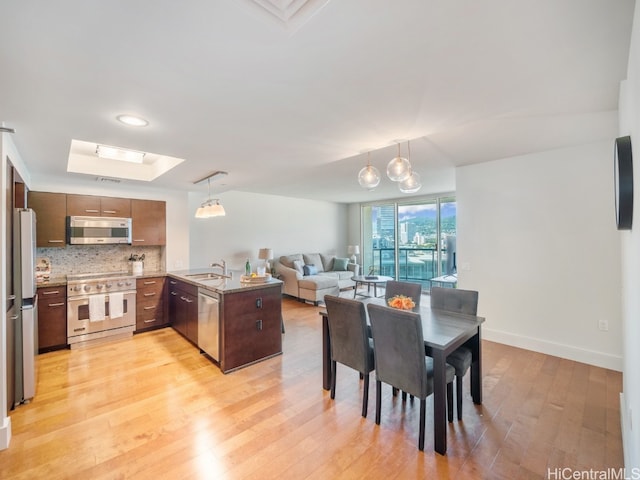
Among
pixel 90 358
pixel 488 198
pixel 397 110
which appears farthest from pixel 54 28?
pixel 488 198

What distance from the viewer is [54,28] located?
1.28m

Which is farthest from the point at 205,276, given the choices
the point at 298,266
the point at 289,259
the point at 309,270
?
the point at 309,270

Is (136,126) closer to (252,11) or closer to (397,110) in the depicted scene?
(252,11)

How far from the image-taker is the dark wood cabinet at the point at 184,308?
12.6ft

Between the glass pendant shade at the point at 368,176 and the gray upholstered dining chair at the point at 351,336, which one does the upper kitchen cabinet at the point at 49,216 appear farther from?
the glass pendant shade at the point at 368,176

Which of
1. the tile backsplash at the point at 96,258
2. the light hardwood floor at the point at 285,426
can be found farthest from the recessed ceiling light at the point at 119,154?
the light hardwood floor at the point at 285,426

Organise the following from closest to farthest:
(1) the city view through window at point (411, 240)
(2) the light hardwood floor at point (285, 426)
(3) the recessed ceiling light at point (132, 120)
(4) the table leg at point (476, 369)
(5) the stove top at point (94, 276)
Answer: (2) the light hardwood floor at point (285, 426), (3) the recessed ceiling light at point (132, 120), (4) the table leg at point (476, 369), (5) the stove top at point (94, 276), (1) the city view through window at point (411, 240)

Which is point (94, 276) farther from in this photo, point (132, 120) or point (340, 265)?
point (340, 265)

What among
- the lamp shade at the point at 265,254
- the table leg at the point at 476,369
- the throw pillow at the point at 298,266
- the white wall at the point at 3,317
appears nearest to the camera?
the white wall at the point at 3,317

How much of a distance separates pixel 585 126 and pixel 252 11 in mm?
3129

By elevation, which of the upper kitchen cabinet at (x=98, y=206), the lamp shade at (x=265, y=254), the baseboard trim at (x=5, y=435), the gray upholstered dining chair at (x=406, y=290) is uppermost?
the upper kitchen cabinet at (x=98, y=206)

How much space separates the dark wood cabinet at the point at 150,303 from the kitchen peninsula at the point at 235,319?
96cm

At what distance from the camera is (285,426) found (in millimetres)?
2275

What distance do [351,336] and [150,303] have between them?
3.55 metres
